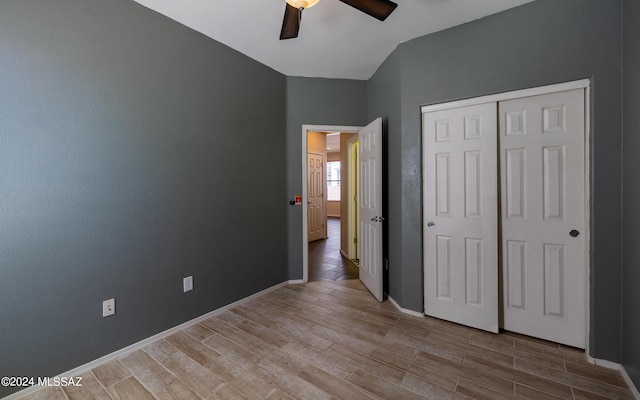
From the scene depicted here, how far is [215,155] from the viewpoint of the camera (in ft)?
8.53

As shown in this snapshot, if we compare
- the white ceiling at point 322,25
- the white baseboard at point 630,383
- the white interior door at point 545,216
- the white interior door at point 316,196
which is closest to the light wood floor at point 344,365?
the white baseboard at point 630,383

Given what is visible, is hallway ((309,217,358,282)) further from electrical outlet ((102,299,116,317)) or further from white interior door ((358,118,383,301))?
electrical outlet ((102,299,116,317))

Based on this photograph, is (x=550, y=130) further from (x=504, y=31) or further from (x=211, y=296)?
(x=211, y=296)

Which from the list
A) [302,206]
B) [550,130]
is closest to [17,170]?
[302,206]

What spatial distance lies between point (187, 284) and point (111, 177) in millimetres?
1086

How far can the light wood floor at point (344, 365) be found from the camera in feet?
5.21

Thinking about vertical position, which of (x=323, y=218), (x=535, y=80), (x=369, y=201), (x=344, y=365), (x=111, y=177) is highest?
(x=535, y=80)

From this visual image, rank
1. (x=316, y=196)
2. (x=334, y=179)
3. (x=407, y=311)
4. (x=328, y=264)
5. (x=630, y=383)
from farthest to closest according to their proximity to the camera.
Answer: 1. (x=334, y=179)
2. (x=316, y=196)
3. (x=328, y=264)
4. (x=407, y=311)
5. (x=630, y=383)

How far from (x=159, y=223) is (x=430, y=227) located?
2404 millimetres

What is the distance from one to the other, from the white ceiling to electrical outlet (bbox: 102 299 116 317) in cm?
229

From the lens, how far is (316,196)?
244 inches

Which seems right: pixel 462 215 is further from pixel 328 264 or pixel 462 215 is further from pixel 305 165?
pixel 328 264

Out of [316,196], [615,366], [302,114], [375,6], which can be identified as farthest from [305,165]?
[615,366]

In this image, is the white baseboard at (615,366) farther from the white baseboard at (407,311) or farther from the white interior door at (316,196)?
the white interior door at (316,196)
